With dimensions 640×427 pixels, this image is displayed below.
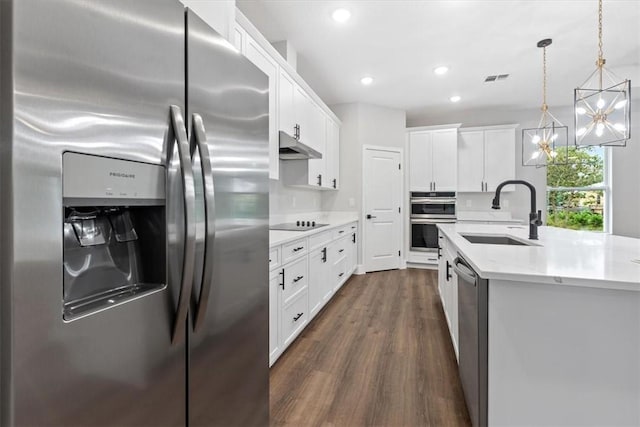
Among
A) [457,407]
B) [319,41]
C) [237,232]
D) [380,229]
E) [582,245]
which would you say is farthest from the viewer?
[380,229]

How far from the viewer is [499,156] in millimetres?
5445

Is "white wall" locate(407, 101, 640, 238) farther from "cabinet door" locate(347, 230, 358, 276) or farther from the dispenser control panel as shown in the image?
the dispenser control panel

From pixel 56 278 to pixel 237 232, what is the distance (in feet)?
1.90

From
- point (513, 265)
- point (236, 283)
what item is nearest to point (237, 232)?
point (236, 283)

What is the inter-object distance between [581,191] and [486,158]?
1.64 metres

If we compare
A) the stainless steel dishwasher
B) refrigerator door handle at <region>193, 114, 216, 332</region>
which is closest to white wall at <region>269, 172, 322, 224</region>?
the stainless steel dishwasher

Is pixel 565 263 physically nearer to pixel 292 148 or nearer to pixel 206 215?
pixel 206 215

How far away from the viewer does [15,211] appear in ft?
1.74

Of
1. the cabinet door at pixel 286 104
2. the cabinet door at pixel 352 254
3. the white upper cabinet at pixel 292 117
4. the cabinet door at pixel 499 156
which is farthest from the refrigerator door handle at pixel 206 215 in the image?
the cabinet door at pixel 499 156

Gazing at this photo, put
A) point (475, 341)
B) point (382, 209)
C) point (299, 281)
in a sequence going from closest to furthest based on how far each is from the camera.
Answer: point (475, 341), point (299, 281), point (382, 209)

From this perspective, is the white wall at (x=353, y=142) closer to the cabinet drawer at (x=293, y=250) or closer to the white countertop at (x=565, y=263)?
the cabinet drawer at (x=293, y=250)

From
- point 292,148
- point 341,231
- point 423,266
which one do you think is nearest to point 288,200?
point 341,231

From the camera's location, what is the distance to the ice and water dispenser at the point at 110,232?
652mm

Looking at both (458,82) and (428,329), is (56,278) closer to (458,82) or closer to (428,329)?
(428,329)
